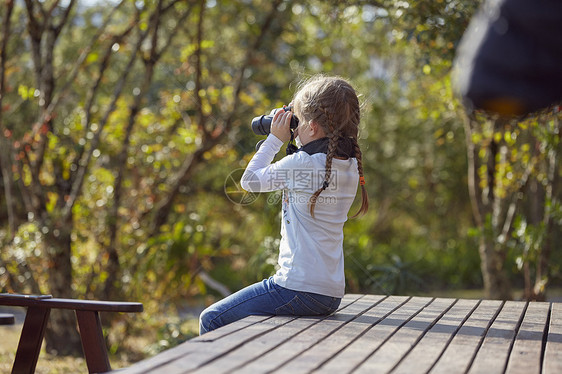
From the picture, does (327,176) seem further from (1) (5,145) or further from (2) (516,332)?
(1) (5,145)

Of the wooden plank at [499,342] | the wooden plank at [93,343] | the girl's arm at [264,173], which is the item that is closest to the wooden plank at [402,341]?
the wooden plank at [499,342]

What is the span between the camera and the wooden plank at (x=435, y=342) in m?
1.94

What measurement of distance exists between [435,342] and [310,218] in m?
0.72

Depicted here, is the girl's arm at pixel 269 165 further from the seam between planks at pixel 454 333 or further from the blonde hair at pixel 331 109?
the seam between planks at pixel 454 333

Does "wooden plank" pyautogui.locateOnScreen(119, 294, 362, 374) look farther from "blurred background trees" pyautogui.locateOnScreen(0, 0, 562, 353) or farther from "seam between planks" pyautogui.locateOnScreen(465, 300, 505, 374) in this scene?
"blurred background trees" pyautogui.locateOnScreen(0, 0, 562, 353)

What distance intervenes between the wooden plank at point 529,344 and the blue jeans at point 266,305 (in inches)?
29.6

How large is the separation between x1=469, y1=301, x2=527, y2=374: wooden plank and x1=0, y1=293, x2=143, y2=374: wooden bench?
1.20 meters

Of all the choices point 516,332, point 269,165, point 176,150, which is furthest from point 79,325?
point 176,150

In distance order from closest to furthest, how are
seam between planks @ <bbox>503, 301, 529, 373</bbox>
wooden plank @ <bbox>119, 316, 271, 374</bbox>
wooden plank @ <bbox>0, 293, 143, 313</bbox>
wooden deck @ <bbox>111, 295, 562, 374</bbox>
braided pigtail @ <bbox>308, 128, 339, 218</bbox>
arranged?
wooden plank @ <bbox>119, 316, 271, 374</bbox>, wooden deck @ <bbox>111, 295, 562, 374</bbox>, seam between planks @ <bbox>503, 301, 529, 373</bbox>, wooden plank @ <bbox>0, 293, 143, 313</bbox>, braided pigtail @ <bbox>308, 128, 339, 218</bbox>

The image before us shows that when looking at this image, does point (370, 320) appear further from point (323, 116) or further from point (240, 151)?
point (240, 151)

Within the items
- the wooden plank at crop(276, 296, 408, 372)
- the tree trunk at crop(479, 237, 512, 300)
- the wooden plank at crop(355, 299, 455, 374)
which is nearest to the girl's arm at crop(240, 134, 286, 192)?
the wooden plank at crop(276, 296, 408, 372)

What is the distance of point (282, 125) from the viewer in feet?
9.44

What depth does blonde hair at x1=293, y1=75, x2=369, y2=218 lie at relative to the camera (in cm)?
274

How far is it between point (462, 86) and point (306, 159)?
123 cm
